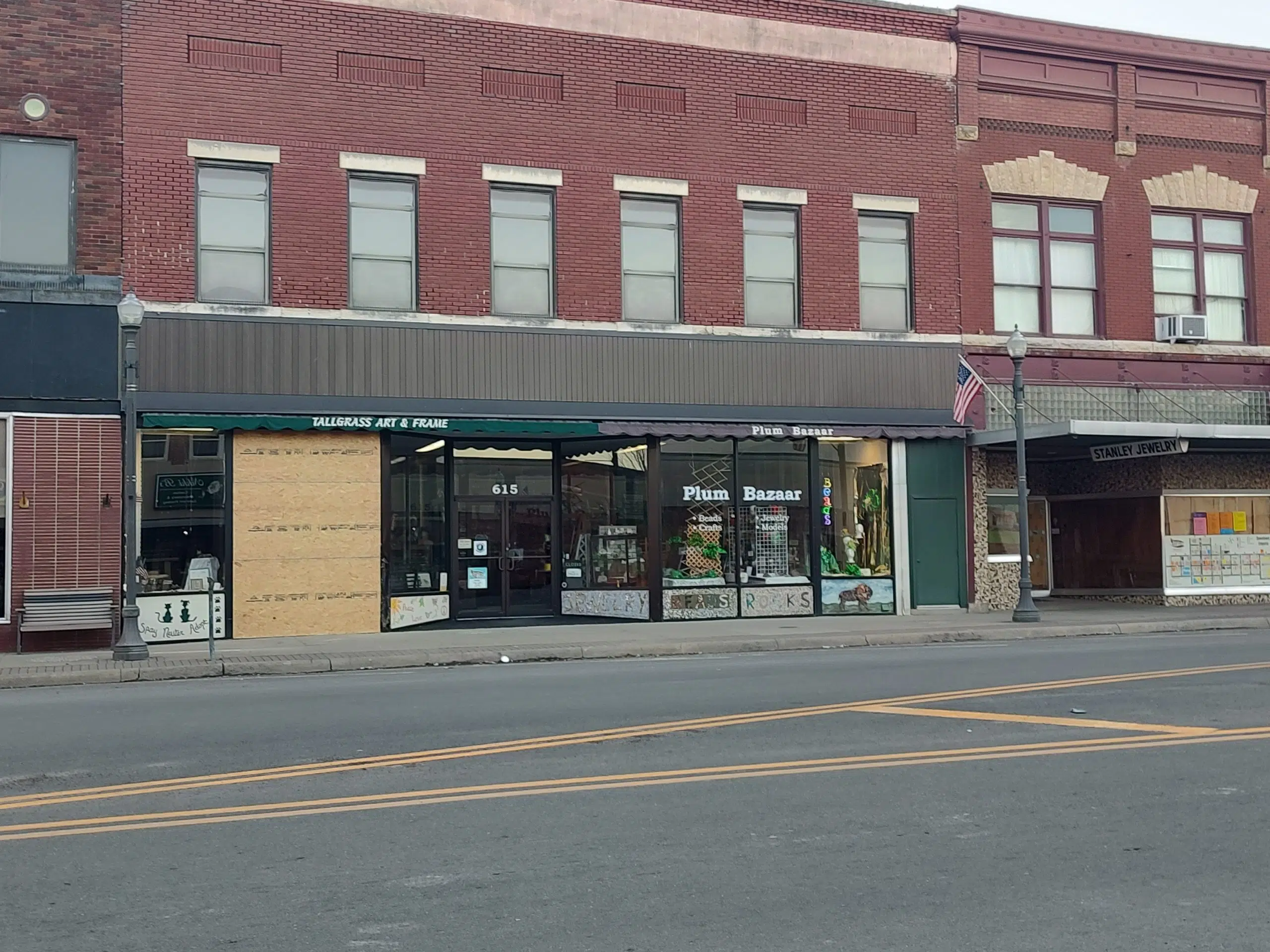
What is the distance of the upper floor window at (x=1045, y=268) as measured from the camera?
24.1 meters

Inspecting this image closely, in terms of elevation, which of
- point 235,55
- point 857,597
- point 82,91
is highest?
point 235,55

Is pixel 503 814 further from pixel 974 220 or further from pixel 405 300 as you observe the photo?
pixel 974 220

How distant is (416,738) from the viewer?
32.9ft

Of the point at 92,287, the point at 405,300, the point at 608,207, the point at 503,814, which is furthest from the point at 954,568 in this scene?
the point at 503,814

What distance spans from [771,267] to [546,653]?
855 cm

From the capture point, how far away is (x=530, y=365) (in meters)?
20.9

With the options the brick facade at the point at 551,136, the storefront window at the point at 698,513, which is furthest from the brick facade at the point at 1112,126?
the storefront window at the point at 698,513

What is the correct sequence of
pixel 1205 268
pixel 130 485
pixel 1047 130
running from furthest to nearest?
pixel 1205 268 → pixel 1047 130 → pixel 130 485

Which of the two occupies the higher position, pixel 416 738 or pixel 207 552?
pixel 207 552

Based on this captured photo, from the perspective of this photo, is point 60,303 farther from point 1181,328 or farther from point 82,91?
point 1181,328

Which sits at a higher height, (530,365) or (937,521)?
(530,365)

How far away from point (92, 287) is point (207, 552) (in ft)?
13.0

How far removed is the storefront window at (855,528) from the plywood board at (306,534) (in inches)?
294

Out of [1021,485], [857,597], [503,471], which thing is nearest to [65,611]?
[503,471]
